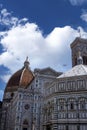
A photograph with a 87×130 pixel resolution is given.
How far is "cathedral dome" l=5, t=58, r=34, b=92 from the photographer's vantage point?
63.9 m

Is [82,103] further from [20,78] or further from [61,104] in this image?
[20,78]

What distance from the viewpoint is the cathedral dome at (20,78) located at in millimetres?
63906

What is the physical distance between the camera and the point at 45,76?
5375cm

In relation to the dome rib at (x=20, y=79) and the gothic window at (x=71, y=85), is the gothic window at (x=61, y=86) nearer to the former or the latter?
the gothic window at (x=71, y=85)

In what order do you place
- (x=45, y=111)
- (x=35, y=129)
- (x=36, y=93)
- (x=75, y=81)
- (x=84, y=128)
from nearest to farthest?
(x=84, y=128) < (x=75, y=81) < (x=45, y=111) < (x=35, y=129) < (x=36, y=93)

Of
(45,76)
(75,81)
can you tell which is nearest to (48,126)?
(75,81)

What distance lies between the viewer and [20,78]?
6506 centimetres

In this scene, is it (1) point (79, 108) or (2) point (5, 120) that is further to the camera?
(2) point (5, 120)

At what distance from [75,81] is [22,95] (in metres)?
20.6

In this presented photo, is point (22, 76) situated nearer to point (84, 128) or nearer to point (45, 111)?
point (45, 111)

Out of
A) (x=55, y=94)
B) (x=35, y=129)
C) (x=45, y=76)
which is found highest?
(x=45, y=76)

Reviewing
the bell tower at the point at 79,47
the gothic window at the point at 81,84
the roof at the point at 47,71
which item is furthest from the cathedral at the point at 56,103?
the bell tower at the point at 79,47

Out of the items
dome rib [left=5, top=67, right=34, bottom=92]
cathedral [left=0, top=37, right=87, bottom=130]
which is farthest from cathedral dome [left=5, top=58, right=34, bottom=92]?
cathedral [left=0, top=37, right=87, bottom=130]

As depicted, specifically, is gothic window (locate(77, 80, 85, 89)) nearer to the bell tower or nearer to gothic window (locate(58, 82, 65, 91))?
gothic window (locate(58, 82, 65, 91))
